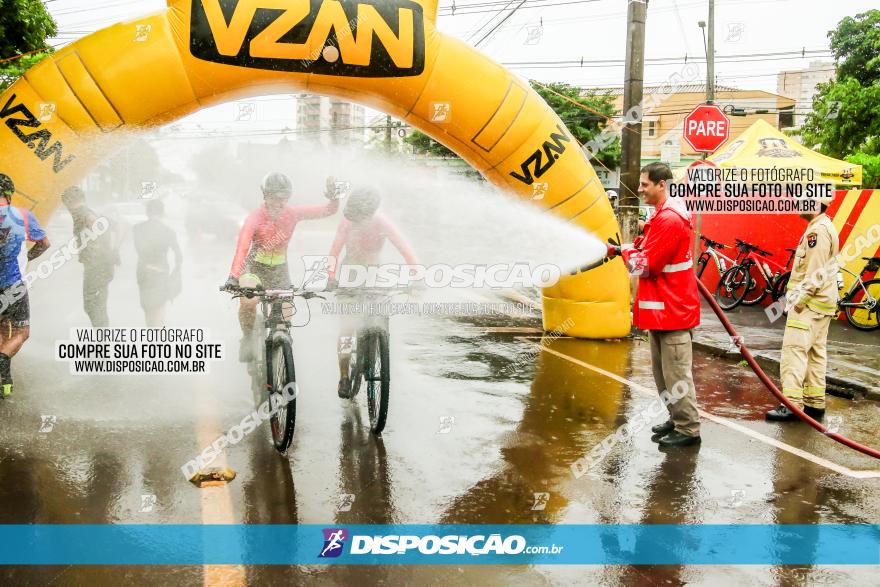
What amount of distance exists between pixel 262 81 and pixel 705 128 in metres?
7.24

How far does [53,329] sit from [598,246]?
7152mm

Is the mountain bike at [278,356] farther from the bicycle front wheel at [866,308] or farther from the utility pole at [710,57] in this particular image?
the utility pole at [710,57]

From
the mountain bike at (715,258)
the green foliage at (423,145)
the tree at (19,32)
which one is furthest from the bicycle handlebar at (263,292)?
the green foliage at (423,145)

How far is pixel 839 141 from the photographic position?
24.3 metres

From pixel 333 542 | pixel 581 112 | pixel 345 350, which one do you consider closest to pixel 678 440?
pixel 345 350

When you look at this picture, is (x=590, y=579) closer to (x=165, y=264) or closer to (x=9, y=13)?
(x=165, y=264)

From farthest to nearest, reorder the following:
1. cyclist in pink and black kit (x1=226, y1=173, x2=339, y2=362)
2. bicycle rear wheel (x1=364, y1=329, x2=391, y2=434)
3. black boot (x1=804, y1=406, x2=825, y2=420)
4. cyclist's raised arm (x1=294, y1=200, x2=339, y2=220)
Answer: black boot (x1=804, y1=406, x2=825, y2=420)
cyclist's raised arm (x1=294, y1=200, x2=339, y2=220)
cyclist in pink and black kit (x1=226, y1=173, x2=339, y2=362)
bicycle rear wheel (x1=364, y1=329, x2=391, y2=434)

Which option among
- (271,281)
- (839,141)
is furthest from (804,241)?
(839,141)

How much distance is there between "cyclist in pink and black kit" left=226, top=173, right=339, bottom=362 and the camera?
596cm

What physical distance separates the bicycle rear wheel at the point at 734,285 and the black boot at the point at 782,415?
741cm

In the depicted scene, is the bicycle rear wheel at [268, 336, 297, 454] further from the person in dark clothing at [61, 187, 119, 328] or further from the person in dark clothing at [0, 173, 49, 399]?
the person in dark clothing at [61, 187, 119, 328]

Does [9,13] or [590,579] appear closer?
[590,579]

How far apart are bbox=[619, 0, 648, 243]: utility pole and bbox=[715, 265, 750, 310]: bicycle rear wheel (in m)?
2.85

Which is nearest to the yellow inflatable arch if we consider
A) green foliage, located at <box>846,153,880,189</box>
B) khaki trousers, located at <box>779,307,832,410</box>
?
khaki trousers, located at <box>779,307,832,410</box>
